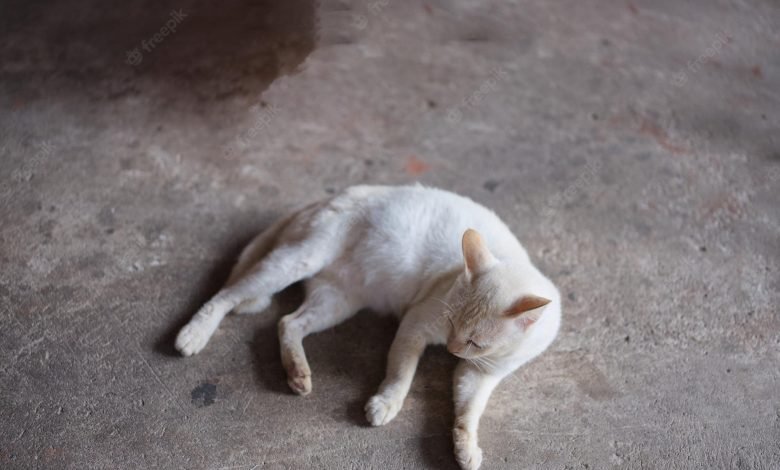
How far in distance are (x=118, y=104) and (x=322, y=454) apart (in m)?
2.28

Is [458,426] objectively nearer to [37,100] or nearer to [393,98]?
[393,98]

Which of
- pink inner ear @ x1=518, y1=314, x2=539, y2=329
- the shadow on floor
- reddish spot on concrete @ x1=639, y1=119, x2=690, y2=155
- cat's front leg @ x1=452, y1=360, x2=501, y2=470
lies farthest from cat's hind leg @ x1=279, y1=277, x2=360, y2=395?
reddish spot on concrete @ x1=639, y1=119, x2=690, y2=155

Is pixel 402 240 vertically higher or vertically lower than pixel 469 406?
higher

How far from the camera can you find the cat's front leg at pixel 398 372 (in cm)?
265

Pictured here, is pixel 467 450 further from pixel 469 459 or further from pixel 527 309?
pixel 527 309

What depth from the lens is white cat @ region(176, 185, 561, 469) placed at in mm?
2600

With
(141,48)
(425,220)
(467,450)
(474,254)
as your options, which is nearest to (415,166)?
(425,220)

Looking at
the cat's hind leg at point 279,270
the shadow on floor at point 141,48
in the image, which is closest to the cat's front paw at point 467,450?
the cat's hind leg at point 279,270

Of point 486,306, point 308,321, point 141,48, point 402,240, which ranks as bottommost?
point 308,321

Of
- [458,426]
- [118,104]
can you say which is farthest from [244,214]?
[458,426]

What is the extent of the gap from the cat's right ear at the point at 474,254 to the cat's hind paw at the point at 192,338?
1120mm

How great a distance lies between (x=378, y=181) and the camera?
371 centimetres

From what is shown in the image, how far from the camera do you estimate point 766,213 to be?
375 centimetres

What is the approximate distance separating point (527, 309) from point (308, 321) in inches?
39.8
